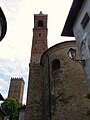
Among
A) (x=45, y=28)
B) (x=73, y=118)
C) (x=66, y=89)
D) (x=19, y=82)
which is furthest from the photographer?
(x=19, y=82)

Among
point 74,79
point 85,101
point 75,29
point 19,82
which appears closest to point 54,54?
point 74,79

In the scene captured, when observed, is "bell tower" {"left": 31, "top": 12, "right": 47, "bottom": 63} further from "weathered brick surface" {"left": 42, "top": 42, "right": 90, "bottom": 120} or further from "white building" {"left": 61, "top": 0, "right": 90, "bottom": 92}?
"white building" {"left": 61, "top": 0, "right": 90, "bottom": 92}

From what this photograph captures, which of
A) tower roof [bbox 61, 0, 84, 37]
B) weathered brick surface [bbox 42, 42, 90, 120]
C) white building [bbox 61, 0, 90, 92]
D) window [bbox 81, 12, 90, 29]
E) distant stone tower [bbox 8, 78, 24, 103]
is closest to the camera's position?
white building [bbox 61, 0, 90, 92]

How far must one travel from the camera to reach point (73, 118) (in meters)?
11.5

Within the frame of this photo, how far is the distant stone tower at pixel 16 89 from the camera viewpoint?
199ft

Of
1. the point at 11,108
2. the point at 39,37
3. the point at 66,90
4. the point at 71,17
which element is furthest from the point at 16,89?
the point at 71,17

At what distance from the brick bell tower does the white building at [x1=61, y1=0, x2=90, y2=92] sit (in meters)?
9.53

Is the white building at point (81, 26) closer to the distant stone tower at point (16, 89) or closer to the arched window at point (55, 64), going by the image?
the arched window at point (55, 64)

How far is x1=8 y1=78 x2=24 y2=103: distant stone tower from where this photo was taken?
60.7 meters

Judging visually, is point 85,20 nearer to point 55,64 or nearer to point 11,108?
point 55,64

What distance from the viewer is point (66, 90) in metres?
12.7

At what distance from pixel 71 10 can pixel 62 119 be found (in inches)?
319

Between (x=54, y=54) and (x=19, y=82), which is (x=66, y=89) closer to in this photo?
(x=54, y=54)

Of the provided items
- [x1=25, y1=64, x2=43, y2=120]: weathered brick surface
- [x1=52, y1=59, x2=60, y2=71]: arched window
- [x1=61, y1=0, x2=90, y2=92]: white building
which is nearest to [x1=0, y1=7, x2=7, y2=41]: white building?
[x1=61, y1=0, x2=90, y2=92]: white building
